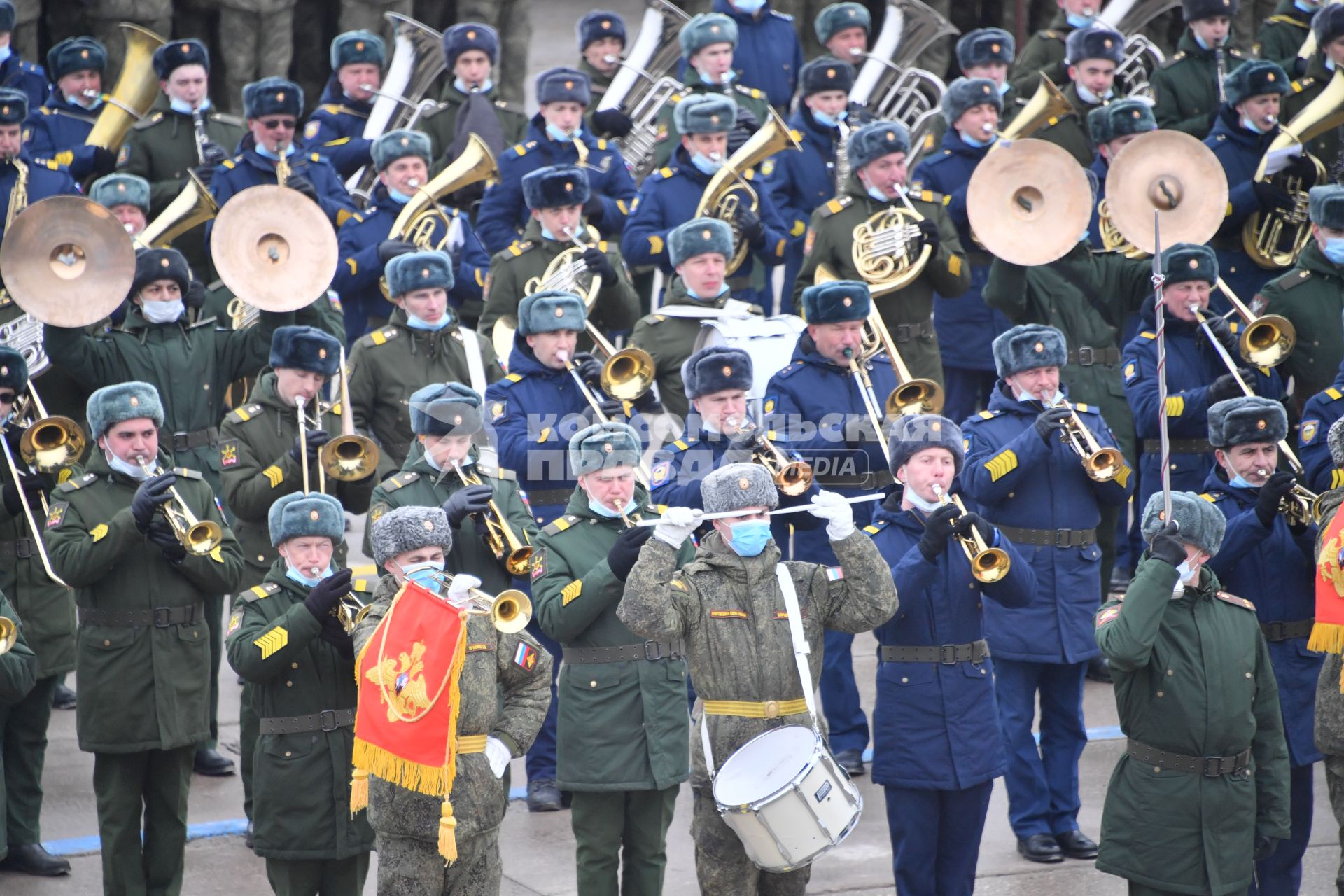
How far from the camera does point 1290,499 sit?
314 inches

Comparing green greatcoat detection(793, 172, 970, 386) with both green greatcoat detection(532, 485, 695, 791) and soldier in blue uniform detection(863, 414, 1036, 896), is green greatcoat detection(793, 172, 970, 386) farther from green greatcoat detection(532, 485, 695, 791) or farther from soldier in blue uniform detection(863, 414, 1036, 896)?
green greatcoat detection(532, 485, 695, 791)

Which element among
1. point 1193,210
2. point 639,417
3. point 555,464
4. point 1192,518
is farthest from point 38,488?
point 1193,210

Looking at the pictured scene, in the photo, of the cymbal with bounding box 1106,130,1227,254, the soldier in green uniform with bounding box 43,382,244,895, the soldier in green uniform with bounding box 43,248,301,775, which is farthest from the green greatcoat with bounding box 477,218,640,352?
the soldier in green uniform with bounding box 43,382,244,895

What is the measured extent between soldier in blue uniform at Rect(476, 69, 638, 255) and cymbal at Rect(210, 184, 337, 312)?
2730 millimetres

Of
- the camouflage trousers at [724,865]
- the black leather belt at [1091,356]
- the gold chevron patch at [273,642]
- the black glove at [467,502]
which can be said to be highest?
the black leather belt at [1091,356]

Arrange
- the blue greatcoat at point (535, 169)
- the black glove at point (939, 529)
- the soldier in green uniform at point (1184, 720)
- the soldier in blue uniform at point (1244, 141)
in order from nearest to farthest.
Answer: the soldier in green uniform at point (1184, 720), the black glove at point (939, 529), the soldier in blue uniform at point (1244, 141), the blue greatcoat at point (535, 169)

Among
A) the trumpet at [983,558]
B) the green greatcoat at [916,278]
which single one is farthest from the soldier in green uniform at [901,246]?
the trumpet at [983,558]

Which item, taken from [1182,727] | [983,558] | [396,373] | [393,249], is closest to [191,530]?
[396,373]

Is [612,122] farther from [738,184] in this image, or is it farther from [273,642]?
[273,642]

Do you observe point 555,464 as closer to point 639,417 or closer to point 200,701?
point 639,417

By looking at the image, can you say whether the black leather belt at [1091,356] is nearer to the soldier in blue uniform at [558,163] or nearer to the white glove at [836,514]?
the soldier in blue uniform at [558,163]

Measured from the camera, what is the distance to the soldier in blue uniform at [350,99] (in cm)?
1379

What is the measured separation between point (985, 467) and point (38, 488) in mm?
4105

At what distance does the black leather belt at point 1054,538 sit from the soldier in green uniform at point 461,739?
2696 millimetres
